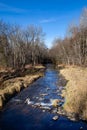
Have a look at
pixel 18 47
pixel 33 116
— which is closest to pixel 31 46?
pixel 18 47

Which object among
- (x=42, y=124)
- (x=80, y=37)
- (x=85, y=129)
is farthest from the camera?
(x=80, y=37)

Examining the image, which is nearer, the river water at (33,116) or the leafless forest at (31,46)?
the river water at (33,116)

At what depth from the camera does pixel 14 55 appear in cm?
6225

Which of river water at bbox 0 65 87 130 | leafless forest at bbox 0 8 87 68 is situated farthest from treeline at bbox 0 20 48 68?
river water at bbox 0 65 87 130

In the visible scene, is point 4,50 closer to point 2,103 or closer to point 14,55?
point 14,55

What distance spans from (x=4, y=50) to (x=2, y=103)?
1590 inches

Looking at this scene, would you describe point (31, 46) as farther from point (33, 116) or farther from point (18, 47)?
point (33, 116)

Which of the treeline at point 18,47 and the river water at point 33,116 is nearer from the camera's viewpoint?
the river water at point 33,116

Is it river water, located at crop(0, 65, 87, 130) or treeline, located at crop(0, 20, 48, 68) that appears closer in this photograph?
river water, located at crop(0, 65, 87, 130)

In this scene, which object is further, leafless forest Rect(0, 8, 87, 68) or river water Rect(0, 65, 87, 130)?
leafless forest Rect(0, 8, 87, 68)

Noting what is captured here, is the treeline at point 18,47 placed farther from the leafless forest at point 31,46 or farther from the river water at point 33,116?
the river water at point 33,116

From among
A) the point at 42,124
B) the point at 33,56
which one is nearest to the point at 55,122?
the point at 42,124

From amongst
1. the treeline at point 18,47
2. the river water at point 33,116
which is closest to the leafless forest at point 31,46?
the treeline at point 18,47

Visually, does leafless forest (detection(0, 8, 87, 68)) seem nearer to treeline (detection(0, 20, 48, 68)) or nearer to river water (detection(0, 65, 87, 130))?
treeline (detection(0, 20, 48, 68))
